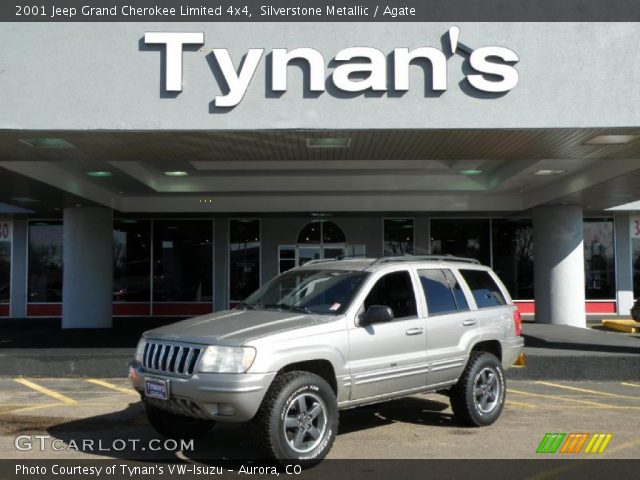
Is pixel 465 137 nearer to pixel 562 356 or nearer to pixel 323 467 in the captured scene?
pixel 562 356

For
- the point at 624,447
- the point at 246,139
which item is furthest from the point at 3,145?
the point at 624,447

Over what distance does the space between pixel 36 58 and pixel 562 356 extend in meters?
9.72

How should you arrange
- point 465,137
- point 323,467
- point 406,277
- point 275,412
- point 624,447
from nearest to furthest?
point 275,412 → point 323,467 → point 624,447 → point 406,277 → point 465,137

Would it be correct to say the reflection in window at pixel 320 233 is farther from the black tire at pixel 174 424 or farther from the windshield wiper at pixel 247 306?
the black tire at pixel 174 424

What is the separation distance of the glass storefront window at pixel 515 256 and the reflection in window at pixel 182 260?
33.5 feet

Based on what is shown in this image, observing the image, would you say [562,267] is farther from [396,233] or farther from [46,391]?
[46,391]

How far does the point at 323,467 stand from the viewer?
572 centimetres

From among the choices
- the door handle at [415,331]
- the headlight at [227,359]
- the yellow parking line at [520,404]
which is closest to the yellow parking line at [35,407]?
the headlight at [227,359]

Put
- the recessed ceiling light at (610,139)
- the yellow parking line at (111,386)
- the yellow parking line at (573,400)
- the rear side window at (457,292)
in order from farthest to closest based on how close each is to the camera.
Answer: the yellow parking line at (111,386) < the recessed ceiling light at (610,139) < the yellow parking line at (573,400) < the rear side window at (457,292)

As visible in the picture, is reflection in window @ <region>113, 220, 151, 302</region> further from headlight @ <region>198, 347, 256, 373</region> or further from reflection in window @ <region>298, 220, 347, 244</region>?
headlight @ <region>198, 347, 256, 373</region>

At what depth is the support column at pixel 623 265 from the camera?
22.3 m

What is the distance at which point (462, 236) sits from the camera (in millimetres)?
21984

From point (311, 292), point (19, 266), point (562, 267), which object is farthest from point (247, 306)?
point (19, 266)

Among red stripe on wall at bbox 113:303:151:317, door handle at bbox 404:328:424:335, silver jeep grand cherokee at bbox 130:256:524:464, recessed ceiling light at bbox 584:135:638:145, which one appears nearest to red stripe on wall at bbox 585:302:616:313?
recessed ceiling light at bbox 584:135:638:145
